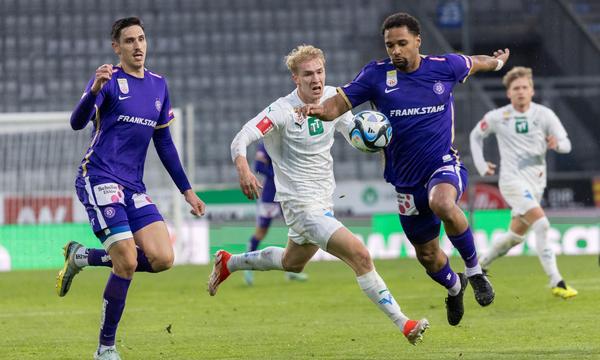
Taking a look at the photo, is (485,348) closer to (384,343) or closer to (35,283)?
(384,343)

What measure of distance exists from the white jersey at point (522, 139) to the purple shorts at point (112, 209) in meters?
5.80

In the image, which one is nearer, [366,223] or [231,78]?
[366,223]

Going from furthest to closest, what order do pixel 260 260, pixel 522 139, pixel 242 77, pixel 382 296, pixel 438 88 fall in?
pixel 242 77
pixel 522 139
pixel 260 260
pixel 438 88
pixel 382 296

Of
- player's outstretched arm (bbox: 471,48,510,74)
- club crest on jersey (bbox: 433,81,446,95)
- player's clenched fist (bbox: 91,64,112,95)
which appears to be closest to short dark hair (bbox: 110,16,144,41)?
player's clenched fist (bbox: 91,64,112,95)

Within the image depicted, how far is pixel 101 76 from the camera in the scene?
7.22 meters

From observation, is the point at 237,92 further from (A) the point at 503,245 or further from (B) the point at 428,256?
(B) the point at 428,256

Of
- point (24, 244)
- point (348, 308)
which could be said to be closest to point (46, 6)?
point (24, 244)

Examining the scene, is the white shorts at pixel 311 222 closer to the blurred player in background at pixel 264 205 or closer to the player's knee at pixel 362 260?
the player's knee at pixel 362 260

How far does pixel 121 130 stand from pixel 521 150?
6.48 meters

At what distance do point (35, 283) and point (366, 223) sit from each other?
6387 millimetres

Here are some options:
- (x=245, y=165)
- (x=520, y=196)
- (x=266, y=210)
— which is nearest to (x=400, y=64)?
(x=245, y=165)

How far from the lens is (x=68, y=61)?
23969mm

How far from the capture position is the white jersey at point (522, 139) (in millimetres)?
12844

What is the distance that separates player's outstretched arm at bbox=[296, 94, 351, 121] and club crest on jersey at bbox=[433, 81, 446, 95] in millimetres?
634
